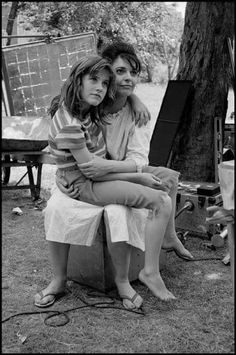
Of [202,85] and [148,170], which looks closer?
[148,170]

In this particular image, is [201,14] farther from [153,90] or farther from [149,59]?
[153,90]

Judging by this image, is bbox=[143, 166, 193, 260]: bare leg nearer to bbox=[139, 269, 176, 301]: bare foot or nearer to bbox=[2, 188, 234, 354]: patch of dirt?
bbox=[2, 188, 234, 354]: patch of dirt

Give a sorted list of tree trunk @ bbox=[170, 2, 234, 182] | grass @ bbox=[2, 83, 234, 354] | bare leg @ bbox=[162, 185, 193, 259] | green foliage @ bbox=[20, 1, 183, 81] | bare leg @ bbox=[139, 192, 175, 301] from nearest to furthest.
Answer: grass @ bbox=[2, 83, 234, 354], bare leg @ bbox=[139, 192, 175, 301], bare leg @ bbox=[162, 185, 193, 259], green foliage @ bbox=[20, 1, 183, 81], tree trunk @ bbox=[170, 2, 234, 182]

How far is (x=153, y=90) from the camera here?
7.73m

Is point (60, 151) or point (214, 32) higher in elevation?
point (214, 32)

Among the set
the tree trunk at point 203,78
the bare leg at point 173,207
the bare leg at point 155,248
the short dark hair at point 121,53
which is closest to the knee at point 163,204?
the bare leg at point 155,248

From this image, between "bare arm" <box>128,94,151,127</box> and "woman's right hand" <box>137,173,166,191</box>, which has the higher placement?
A: "bare arm" <box>128,94,151,127</box>

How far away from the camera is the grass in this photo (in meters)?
2.09

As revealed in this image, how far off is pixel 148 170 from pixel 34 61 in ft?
10.9

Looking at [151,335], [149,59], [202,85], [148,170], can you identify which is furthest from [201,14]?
[151,335]

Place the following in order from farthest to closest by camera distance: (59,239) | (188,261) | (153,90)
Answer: (153,90) → (188,261) → (59,239)

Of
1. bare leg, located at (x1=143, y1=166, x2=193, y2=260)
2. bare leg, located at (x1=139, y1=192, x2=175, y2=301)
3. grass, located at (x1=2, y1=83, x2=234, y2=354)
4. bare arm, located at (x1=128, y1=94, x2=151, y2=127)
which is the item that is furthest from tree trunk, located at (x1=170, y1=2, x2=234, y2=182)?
bare leg, located at (x1=139, y1=192, x2=175, y2=301)

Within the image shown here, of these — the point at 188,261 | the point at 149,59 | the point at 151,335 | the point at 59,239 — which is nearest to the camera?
the point at 151,335

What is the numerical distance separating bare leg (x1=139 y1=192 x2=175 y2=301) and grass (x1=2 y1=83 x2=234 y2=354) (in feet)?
0.30
